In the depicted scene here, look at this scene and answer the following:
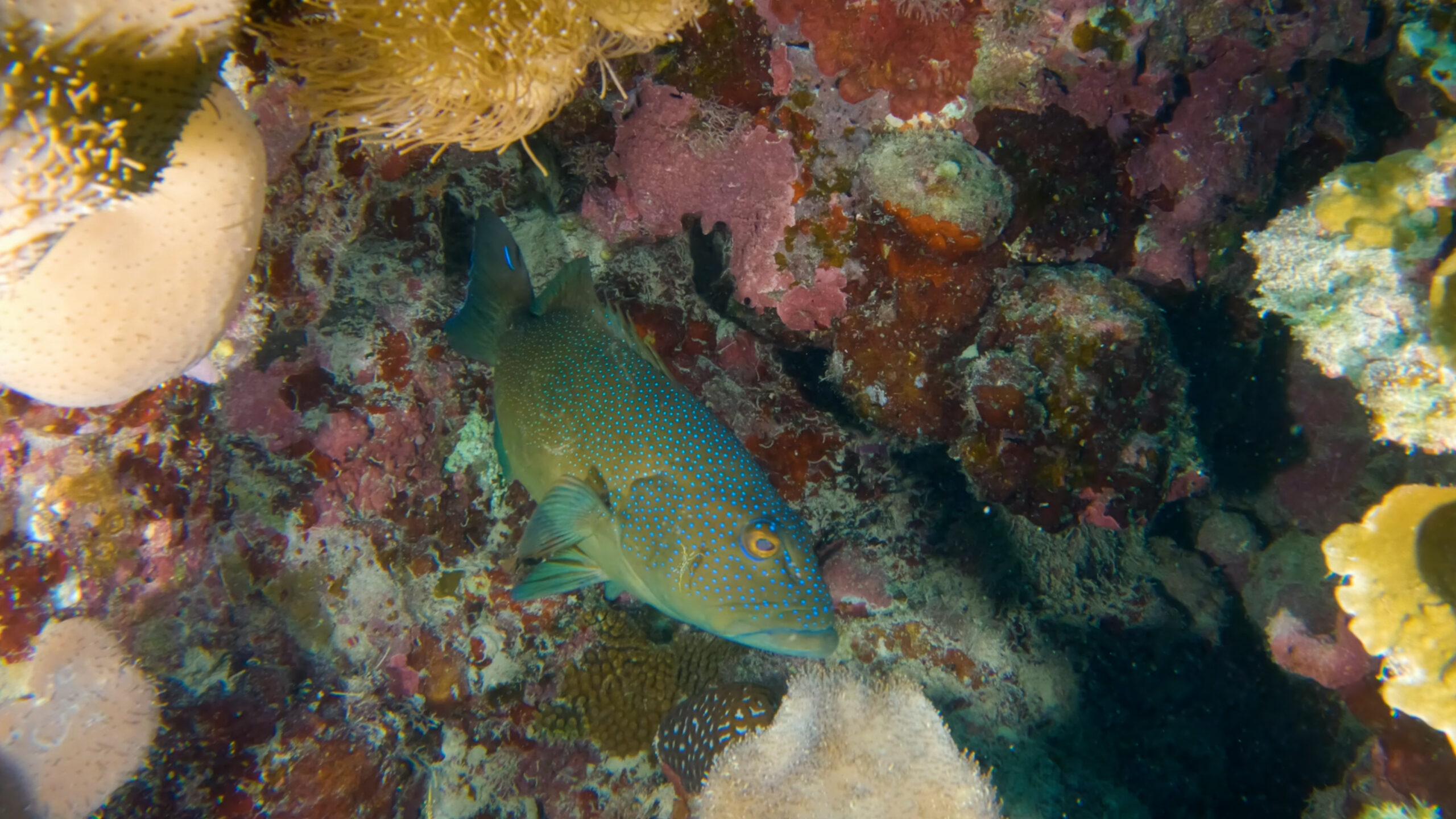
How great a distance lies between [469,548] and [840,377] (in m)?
2.79

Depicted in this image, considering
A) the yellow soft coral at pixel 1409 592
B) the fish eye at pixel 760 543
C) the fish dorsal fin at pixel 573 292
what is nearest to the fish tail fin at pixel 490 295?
the fish dorsal fin at pixel 573 292

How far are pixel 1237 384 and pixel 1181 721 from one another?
3106 mm

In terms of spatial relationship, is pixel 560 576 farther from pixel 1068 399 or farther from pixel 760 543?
pixel 1068 399

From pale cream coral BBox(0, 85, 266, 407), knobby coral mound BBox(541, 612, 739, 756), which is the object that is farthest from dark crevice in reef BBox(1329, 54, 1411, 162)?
pale cream coral BBox(0, 85, 266, 407)

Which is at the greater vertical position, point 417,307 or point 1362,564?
point 1362,564

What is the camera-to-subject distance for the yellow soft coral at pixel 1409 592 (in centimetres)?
291

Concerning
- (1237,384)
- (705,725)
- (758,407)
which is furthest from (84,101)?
(1237,384)

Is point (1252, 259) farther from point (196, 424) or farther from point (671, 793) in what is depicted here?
point (196, 424)

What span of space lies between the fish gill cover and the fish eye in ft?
0.10

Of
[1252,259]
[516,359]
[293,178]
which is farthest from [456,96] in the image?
[1252,259]

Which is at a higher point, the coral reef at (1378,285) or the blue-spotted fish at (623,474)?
the coral reef at (1378,285)

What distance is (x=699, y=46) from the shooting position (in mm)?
4012

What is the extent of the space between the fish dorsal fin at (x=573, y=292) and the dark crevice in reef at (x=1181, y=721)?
4.88 metres

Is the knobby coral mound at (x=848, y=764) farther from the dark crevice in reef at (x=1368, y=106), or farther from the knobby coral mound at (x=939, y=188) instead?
the dark crevice in reef at (x=1368, y=106)
